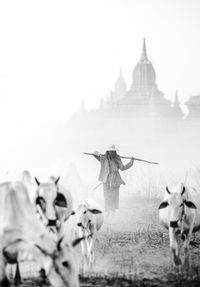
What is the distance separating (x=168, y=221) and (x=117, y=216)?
4151 millimetres

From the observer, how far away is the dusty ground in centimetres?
581

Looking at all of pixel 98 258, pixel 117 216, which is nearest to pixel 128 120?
pixel 117 216

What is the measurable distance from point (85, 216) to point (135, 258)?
965 millimetres

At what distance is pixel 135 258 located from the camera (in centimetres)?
740

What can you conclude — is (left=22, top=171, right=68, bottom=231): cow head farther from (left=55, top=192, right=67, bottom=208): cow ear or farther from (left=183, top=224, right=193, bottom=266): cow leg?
(left=183, top=224, right=193, bottom=266): cow leg

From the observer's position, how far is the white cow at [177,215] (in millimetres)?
6731

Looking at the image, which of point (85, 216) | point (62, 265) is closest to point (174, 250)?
point (85, 216)

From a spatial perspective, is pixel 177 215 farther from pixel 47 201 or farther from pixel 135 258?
pixel 47 201

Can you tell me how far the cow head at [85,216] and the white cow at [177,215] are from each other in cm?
95

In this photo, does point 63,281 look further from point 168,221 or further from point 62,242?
point 168,221

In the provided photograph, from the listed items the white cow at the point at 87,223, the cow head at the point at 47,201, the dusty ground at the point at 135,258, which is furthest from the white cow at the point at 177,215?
the cow head at the point at 47,201

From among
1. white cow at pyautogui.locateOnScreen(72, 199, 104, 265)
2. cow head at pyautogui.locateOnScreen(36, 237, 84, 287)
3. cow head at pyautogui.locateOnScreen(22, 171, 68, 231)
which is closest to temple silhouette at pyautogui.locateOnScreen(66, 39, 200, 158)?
white cow at pyautogui.locateOnScreen(72, 199, 104, 265)

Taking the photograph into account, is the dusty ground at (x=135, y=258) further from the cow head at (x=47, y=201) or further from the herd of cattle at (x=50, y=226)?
the cow head at (x=47, y=201)

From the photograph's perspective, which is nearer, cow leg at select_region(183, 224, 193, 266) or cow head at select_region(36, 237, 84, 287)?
A: cow head at select_region(36, 237, 84, 287)
